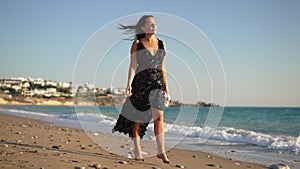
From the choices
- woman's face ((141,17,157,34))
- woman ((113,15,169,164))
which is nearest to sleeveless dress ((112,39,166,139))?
woman ((113,15,169,164))

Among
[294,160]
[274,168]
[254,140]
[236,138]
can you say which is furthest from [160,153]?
[236,138]

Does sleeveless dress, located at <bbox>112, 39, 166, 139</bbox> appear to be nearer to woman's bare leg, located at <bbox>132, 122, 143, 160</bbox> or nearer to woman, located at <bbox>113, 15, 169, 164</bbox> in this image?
woman, located at <bbox>113, 15, 169, 164</bbox>

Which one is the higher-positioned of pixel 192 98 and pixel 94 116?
pixel 192 98

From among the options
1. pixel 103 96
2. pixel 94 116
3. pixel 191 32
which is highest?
pixel 191 32

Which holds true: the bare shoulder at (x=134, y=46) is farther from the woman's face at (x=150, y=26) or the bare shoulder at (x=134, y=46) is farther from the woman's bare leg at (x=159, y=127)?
the woman's bare leg at (x=159, y=127)

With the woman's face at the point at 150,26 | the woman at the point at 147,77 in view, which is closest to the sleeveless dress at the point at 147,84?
the woman at the point at 147,77

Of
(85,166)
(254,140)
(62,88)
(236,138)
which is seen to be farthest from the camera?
(62,88)

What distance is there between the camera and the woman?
201 inches

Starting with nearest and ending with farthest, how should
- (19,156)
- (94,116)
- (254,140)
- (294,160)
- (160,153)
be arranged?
1. (19,156)
2. (160,153)
3. (294,160)
4. (254,140)
5. (94,116)

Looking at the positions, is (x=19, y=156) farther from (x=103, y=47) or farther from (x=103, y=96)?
(x=103, y=96)

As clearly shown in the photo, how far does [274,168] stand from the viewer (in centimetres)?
576

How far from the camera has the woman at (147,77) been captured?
512cm

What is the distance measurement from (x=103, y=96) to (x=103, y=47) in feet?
5.74

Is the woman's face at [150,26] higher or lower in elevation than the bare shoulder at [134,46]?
higher
